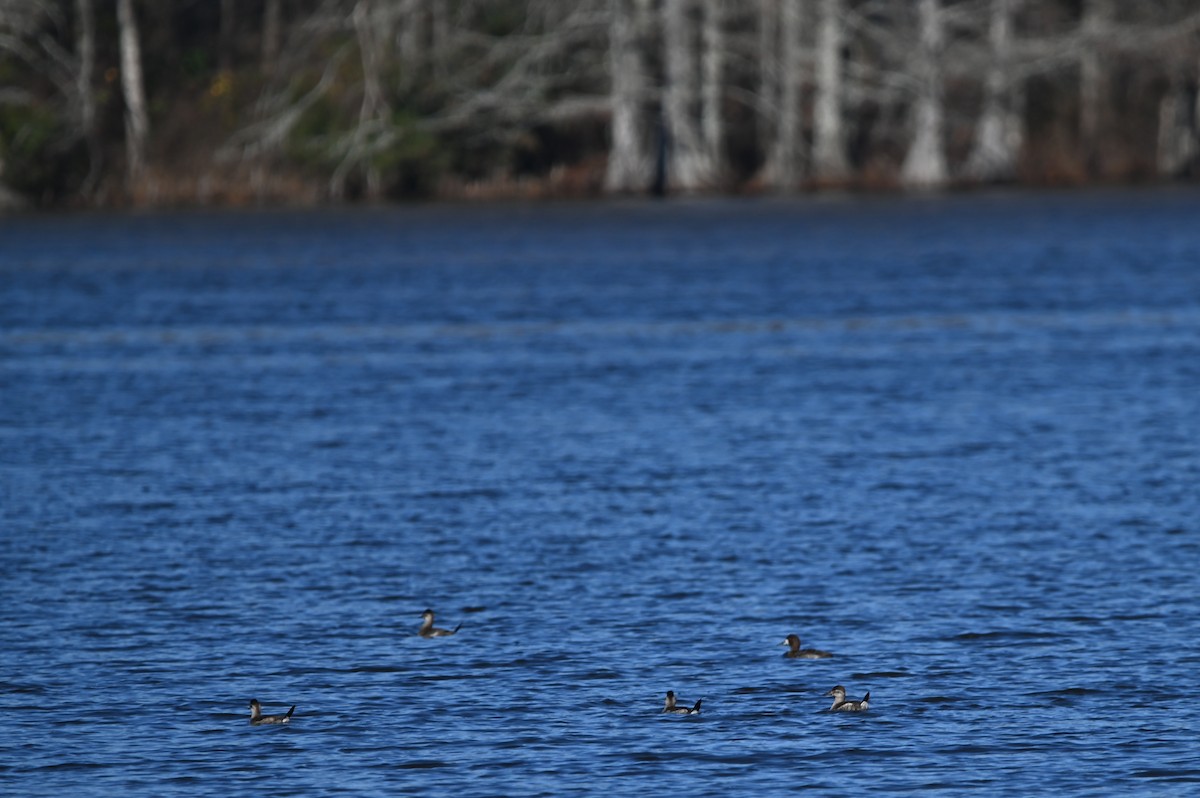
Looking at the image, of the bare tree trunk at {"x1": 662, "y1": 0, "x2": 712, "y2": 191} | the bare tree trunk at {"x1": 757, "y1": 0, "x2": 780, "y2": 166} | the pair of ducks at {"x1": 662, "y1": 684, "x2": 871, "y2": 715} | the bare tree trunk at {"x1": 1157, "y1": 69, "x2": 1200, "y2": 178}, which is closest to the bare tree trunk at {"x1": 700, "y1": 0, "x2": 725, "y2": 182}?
the bare tree trunk at {"x1": 662, "y1": 0, "x2": 712, "y2": 191}

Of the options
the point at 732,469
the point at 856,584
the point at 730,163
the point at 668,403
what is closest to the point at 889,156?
the point at 730,163

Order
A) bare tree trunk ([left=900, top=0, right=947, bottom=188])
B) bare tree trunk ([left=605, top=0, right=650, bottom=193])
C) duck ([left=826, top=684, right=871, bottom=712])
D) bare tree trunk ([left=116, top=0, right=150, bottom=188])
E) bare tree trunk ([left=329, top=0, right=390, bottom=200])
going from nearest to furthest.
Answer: duck ([left=826, top=684, right=871, bottom=712])
bare tree trunk ([left=329, top=0, right=390, bottom=200])
bare tree trunk ([left=605, top=0, right=650, bottom=193])
bare tree trunk ([left=116, top=0, right=150, bottom=188])
bare tree trunk ([left=900, top=0, right=947, bottom=188])

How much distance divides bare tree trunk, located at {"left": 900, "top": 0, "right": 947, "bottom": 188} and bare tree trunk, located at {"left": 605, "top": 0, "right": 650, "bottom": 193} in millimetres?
8232

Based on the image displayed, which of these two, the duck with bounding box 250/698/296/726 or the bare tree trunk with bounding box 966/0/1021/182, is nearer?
the duck with bounding box 250/698/296/726

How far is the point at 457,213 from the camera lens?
216 feet

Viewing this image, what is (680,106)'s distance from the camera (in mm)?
66000

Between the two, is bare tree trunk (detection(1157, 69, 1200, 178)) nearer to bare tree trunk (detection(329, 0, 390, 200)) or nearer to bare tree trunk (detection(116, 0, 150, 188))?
bare tree trunk (detection(329, 0, 390, 200))

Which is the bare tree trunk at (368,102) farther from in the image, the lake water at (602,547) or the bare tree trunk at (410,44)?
the lake water at (602,547)

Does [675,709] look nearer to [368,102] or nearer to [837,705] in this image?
[837,705]

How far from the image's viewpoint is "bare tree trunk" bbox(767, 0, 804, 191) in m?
66.9

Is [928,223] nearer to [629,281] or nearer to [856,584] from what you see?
[629,281]

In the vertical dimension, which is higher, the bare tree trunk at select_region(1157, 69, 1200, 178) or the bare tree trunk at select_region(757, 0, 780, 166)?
the bare tree trunk at select_region(757, 0, 780, 166)

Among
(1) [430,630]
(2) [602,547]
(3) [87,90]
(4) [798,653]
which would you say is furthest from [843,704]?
(3) [87,90]

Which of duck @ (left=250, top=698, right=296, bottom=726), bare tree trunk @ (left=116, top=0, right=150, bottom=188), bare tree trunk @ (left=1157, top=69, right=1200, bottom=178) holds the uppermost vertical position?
bare tree trunk @ (left=116, top=0, right=150, bottom=188)
